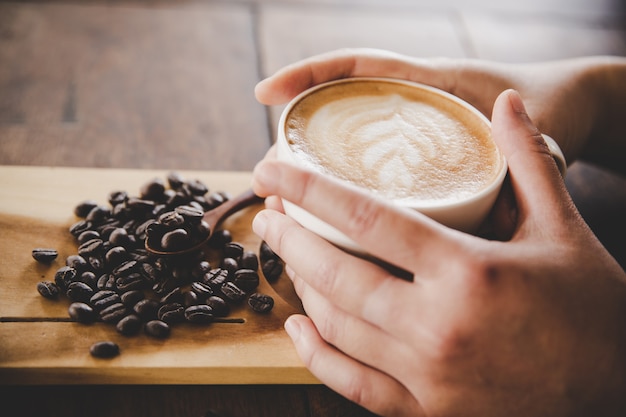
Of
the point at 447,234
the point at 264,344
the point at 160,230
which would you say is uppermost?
the point at 447,234

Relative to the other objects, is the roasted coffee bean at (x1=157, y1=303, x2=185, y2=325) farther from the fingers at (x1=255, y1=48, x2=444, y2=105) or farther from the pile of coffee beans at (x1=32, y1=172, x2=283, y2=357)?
the fingers at (x1=255, y1=48, x2=444, y2=105)

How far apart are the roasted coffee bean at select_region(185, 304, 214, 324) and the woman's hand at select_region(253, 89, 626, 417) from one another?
21 cm

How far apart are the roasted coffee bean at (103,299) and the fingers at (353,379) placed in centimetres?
34

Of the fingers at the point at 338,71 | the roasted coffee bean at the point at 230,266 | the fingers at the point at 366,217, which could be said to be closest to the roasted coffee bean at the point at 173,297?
the roasted coffee bean at the point at 230,266

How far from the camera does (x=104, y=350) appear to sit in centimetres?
92

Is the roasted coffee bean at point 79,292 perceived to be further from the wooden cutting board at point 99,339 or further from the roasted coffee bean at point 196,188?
the roasted coffee bean at point 196,188

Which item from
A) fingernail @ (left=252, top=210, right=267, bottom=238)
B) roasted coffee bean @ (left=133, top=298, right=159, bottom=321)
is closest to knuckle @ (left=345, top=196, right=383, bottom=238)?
fingernail @ (left=252, top=210, right=267, bottom=238)

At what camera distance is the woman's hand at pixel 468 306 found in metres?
0.78

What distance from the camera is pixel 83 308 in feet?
3.19

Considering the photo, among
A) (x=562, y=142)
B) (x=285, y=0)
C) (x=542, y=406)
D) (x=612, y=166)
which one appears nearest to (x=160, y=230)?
(x=542, y=406)

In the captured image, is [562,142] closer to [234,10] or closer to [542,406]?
[542,406]

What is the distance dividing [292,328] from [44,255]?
513 millimetres

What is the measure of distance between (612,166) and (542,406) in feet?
3.22

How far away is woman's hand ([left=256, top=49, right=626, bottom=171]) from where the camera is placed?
1178mm
